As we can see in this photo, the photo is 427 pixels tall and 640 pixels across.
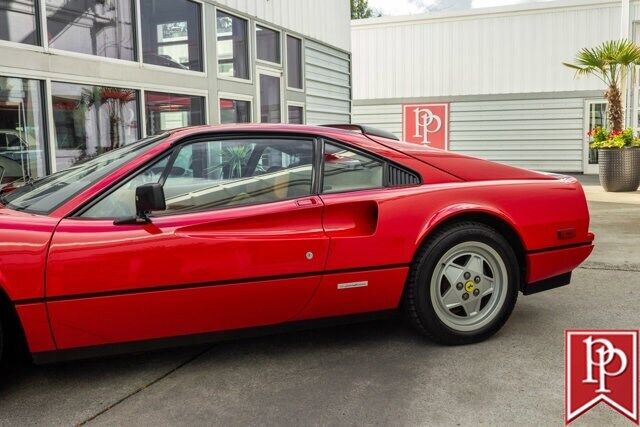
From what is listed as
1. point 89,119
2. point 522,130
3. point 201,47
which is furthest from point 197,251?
point 522,130

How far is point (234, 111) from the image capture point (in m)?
9.39

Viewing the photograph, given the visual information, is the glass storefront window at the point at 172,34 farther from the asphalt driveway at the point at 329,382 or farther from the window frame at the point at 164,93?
the asphalt driveway at the point at 329,382

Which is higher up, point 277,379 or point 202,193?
point 202,193

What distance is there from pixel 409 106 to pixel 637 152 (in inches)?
288

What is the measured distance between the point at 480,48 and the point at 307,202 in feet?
49.2

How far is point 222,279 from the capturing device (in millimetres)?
2979

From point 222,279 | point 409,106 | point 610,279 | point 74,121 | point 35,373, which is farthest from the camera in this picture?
point 409,106

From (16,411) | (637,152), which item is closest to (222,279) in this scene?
(16,411)

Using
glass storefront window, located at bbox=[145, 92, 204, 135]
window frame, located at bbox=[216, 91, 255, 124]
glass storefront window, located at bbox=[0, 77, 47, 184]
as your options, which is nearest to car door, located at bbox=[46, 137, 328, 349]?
glass storefront window, located at bbox=[0, 77, 47, 184]

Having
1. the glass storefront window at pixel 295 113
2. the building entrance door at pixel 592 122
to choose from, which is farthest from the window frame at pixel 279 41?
the building entrance door at pixel 592 122

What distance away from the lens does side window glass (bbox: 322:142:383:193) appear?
3328mm

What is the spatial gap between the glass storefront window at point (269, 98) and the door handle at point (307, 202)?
7025 mm

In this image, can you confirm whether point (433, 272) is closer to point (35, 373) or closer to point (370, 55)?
point (35, 373)

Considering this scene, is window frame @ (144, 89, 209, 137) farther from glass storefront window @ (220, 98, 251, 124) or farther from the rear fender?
the rear fender
